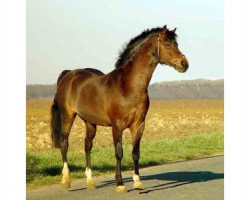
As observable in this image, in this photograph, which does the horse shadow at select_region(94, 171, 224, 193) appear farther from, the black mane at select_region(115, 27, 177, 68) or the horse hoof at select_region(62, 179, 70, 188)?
the black mane at select_region(115, 27, 177, 68)

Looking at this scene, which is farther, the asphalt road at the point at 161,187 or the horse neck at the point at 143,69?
the horse neck at the point at 143,69

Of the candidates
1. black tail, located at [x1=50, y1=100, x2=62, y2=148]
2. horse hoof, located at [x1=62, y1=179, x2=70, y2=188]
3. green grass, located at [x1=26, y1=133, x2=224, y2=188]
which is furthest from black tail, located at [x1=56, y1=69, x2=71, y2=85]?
horse hoof, located at [x1=62, y1=179, x2=70, y2=188]

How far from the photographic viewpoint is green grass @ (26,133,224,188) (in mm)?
11641

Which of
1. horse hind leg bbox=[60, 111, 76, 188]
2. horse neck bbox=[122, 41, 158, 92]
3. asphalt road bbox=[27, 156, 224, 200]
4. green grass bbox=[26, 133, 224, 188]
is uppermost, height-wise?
horse neck bbox=[122, 41, 158, 92]

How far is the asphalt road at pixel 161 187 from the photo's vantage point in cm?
934

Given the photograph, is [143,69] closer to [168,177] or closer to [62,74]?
[62,74]

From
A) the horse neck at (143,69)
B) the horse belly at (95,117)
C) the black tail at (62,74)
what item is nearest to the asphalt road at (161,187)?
the horse belly at (95,117)

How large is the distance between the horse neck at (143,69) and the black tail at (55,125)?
2174 mm

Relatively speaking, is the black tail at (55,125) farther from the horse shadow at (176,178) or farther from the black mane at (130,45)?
the black mane at (130,45)

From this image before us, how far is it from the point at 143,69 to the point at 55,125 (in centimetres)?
249

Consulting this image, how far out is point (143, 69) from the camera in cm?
957

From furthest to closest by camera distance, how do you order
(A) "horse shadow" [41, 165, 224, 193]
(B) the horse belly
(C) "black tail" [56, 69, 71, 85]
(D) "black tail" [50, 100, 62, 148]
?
1. (C) "black tail" [56, 69, 71, 85]
2. (D) "black tail" [50, 100, 62, 148]
3. (A) "horse shadow" [41, 165, 224, 193]
4. (B) the horse belly

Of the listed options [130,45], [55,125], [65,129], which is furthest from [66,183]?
[130,45]
